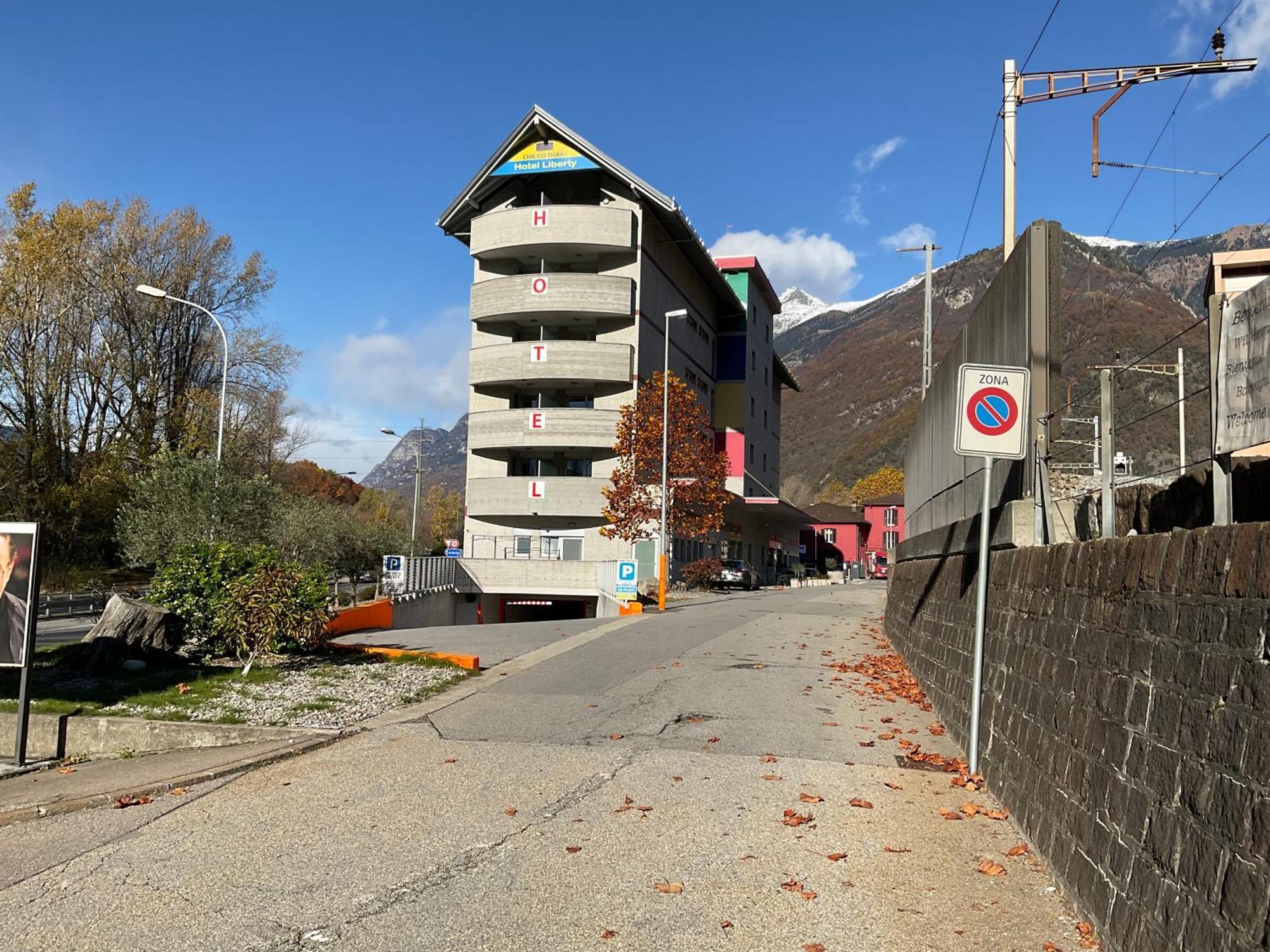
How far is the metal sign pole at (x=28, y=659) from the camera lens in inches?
345

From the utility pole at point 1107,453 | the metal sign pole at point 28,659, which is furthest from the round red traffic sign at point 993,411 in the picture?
the metal sign pole at point 28,659

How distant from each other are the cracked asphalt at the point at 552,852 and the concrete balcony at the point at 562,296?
127 ft

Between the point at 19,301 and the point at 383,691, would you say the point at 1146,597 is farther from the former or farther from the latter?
the point at 19,301

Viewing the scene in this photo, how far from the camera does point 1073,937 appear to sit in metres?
4.67

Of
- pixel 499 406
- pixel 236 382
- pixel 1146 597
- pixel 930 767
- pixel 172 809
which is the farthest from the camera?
pixel 499 406

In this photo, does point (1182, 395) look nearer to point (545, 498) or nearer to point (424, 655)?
point (424, 655)

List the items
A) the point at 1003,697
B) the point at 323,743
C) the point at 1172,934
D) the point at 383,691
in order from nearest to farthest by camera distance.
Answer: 1. the point at 1172,934
2. the point at 1003,697
3. the point at 323,743
4. the point at 383,691

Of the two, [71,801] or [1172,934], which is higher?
[1172,934]

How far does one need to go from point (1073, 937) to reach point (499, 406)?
4748 centimetres

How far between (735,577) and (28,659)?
4072cm

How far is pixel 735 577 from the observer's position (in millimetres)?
48156

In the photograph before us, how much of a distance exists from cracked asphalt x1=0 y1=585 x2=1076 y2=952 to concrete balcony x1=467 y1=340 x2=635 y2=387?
38.1 metres

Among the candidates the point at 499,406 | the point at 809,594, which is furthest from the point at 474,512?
the point at 809,594

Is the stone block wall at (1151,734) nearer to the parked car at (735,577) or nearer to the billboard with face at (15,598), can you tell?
the billboard with face at (15,598)
